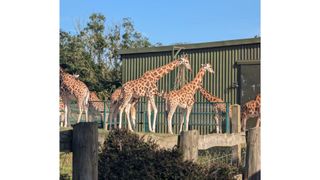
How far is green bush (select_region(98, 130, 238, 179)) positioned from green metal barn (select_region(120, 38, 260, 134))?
2738 millimetres

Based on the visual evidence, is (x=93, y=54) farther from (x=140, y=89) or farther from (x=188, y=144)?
(x=188, y=144)

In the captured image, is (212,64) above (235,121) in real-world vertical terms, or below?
above

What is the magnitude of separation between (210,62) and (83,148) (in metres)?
3.94

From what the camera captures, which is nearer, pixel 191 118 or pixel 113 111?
pixel 113 111

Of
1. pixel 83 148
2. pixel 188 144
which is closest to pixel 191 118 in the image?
pixel 188 144

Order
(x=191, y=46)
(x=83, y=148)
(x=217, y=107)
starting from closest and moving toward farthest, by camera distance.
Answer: (x=83, y=148), (x=217, y=107), (x=191, y=46)

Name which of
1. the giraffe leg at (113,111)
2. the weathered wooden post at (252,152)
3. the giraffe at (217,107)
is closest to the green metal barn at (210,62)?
the giraffe at (217,107)

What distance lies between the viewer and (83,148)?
877 mm

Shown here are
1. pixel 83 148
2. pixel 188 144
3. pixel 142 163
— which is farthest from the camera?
pixel 142 163

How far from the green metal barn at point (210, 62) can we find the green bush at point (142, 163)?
2738 mm

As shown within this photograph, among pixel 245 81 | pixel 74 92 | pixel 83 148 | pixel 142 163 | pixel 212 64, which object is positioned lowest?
pixel 142 163

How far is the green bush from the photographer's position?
144 cm
